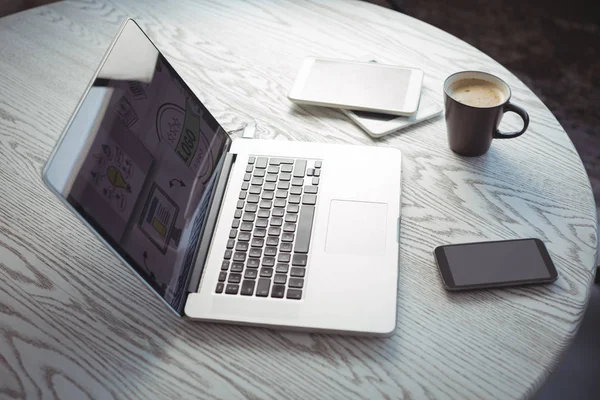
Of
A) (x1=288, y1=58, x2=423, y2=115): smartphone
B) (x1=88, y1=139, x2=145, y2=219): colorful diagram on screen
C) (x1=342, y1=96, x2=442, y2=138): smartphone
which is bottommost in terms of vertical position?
(x1=342, y1=96, x2=442, y2=138): smartphone

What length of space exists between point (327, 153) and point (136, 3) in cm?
69

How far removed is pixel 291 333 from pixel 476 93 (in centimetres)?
48

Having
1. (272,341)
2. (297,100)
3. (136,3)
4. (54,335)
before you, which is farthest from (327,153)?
(136,3)

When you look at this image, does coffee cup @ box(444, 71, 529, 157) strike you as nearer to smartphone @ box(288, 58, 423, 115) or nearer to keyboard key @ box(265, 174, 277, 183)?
smartphone @ box(288, 58, 423, 115)

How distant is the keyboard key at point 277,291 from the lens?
67 cm

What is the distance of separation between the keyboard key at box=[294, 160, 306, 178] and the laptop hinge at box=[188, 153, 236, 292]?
102 millimetres

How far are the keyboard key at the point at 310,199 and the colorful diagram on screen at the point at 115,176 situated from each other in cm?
24

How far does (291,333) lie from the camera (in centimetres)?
66

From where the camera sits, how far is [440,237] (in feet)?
2.47

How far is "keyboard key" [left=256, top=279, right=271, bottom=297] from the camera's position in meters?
0.68

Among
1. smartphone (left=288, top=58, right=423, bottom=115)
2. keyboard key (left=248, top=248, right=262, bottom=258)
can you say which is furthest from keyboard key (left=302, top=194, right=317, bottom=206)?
smartphone (left=288, top=58, right=423, bottom=115)

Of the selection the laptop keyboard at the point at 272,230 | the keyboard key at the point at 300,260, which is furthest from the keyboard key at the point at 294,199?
the keyboard key at the point at 300,260

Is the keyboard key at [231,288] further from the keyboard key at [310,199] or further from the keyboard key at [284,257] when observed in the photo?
the keyboard key at [310,199]

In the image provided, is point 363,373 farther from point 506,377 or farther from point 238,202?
point 238,202
